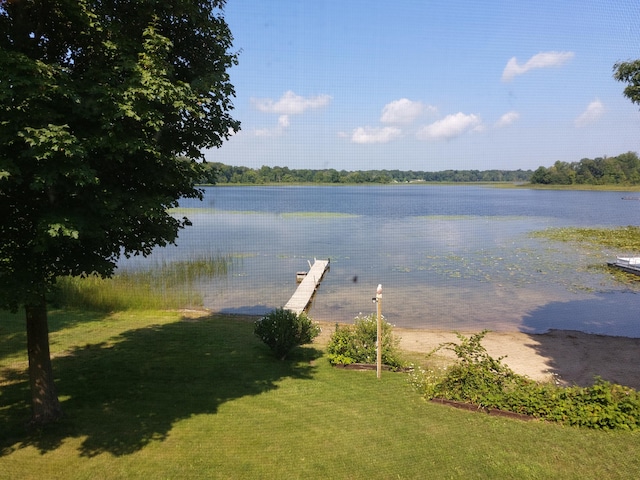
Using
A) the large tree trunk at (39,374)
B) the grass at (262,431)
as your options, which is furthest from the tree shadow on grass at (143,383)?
the large tree trunk at (39,374)

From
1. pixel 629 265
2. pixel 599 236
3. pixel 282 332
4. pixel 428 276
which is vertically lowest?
pixel 428 276

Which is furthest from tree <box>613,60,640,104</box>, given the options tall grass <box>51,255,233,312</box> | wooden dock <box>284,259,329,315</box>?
tall grass <box>51,255,233,312</box>

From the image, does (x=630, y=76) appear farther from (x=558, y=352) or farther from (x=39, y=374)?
(x=39, y=374)

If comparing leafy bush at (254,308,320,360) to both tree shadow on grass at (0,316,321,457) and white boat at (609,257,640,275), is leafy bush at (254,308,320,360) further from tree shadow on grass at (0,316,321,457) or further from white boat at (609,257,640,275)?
white boat at (609,257,640,275)

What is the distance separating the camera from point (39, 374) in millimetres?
7004

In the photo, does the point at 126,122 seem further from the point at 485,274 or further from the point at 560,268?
the point at 560,268

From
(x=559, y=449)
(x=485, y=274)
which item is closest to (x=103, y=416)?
(x=559, y=449)

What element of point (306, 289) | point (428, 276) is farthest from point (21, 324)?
point (428, 276)

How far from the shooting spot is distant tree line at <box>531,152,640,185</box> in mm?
141512

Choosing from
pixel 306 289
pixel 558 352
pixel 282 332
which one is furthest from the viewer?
pixel 306 289

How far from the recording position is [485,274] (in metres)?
25.4

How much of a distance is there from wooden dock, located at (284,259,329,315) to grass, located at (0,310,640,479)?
20.3ft

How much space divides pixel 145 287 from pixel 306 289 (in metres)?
7.82

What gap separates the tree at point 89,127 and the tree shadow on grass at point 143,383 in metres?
0.71
